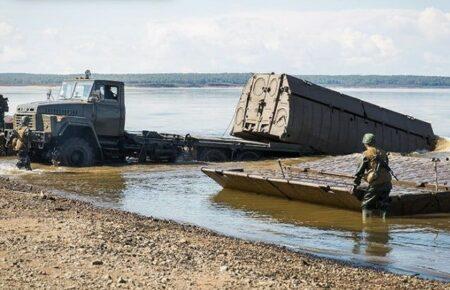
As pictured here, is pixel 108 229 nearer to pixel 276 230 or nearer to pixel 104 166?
pixel 276 230

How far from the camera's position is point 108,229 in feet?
28.8

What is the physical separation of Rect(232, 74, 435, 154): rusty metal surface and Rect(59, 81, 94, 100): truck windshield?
4.48m

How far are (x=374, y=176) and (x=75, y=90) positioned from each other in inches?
402

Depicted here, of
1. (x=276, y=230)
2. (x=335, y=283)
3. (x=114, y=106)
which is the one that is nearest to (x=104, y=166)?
(x=114, y=106)

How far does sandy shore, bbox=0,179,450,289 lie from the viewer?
6504 mm

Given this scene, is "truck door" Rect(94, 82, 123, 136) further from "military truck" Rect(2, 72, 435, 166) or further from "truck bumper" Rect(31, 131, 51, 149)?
"truck bumper" Rect(31, 131, 51, 149)

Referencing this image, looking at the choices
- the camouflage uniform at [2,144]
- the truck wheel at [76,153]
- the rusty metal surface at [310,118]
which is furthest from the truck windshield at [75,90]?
the rusty metal surface at [310,118]

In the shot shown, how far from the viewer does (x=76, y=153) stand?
62.1 feet

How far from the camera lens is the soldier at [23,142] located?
56.7 ft

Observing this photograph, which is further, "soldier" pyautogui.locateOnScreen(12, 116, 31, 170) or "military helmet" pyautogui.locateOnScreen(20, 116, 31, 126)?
"military helmet" pyautogui.locateOnScreen(20, 116, 31, 126)

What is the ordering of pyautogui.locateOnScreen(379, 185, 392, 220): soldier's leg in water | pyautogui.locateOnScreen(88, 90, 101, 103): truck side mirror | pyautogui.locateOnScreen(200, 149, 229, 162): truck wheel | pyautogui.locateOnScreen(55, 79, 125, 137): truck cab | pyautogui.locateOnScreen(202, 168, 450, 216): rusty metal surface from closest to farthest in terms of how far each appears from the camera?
pyautogui.locateOnScreen(379, 185, 392, 220): soldier's leg in water → pyautogui.locateOnScreen(202, 168, 450, 216): rusty metal surface → pyautogui.locateOnScreen(55, 79, 125, 137): truck cab → pyautogui.locateOnScreen(88, 90, 101, 103): truck side mirror → pyautogui.locateOnScreen(200, 149, 229, 162): truck wheel

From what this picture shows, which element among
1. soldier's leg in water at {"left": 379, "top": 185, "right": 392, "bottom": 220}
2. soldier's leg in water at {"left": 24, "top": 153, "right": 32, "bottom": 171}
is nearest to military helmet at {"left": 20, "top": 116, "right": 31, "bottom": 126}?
soldier's leg in water at {"left": 24, "top": 153, "right": 32, "bottom": 171}

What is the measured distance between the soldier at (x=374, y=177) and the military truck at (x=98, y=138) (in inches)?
347

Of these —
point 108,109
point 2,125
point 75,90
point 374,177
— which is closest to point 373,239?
point 374,177
